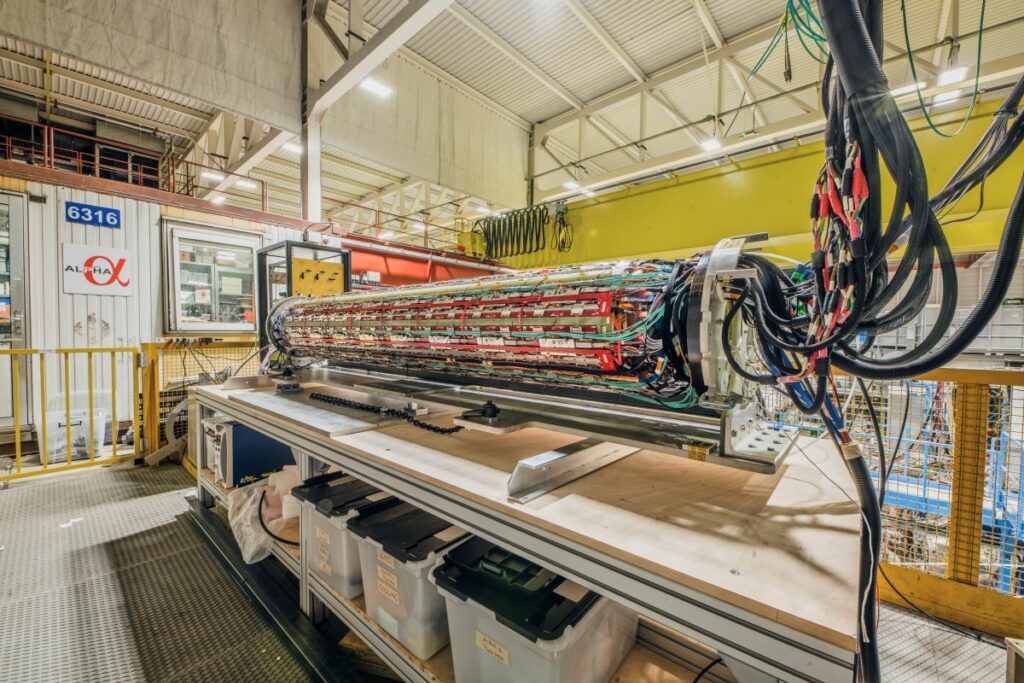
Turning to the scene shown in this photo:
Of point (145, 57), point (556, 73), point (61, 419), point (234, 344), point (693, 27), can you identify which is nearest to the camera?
point (61, 419)

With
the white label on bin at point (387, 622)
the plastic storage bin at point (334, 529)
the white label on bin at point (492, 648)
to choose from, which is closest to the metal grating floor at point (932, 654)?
the white label on bin at point (492, 648)

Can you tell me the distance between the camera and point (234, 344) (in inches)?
171

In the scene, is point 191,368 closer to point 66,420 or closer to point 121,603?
point 66,420

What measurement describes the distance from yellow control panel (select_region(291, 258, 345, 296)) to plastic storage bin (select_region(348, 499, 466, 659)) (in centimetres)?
171

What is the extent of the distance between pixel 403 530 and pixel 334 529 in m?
0.33

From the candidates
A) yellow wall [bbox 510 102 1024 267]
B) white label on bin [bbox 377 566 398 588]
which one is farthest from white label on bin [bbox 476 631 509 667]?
yellow wall [bbox 510 102 1024 267]

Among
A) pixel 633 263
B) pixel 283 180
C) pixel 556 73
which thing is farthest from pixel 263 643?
pixel 283 180

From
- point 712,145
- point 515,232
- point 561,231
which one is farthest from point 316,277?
point 515,232

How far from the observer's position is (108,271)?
13.1ft

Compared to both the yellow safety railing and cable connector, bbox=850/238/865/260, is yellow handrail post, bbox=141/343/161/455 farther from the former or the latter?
cable connector, bbox=850/238/865/260

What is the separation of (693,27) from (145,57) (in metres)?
5.79

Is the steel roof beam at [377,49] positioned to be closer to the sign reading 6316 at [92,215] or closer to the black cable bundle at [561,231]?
the sign reading 6316 at [92,215]

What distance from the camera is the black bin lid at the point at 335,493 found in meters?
1.40

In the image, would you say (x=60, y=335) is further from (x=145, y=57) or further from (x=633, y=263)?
(x=633, y=263)
